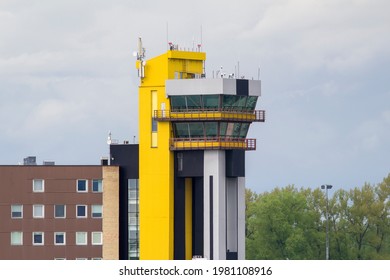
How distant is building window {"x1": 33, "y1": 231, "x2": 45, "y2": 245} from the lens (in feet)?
543

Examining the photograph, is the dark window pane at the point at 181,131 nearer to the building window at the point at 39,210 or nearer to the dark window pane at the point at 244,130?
the dark window pane at the point at 244,130

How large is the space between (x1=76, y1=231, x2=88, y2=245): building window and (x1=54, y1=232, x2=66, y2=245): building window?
4.45ft

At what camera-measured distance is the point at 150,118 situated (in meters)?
164

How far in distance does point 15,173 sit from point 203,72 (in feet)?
69.1

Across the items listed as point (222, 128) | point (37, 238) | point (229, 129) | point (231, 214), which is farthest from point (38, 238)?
point (229, 129)

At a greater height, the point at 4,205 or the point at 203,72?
the point at 203,72

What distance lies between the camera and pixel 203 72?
546ft

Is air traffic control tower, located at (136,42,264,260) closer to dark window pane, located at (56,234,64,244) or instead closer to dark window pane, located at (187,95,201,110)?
dark window pane, located at (187,95,201,110)

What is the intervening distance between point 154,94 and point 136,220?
12.5 metres

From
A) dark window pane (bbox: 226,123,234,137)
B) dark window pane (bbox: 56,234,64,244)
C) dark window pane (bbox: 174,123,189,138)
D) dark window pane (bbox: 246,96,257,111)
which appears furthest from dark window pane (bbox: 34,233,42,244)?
dark window pane (bbox: 246,96,257,111)
